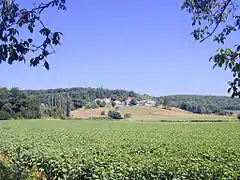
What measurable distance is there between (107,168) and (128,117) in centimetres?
9372

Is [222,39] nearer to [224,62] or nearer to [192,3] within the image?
[192,3]

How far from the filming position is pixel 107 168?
8461mm

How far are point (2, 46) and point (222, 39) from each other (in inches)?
126

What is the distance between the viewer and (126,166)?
830cm

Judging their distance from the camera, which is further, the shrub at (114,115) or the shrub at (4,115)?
the shrub at (114,115)

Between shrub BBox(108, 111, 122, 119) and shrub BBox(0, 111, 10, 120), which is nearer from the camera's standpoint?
shrub BBox(0, 111, 10, 120)

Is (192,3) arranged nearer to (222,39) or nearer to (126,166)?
(222,39)

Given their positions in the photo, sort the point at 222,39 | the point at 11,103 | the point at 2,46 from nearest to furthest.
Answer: the point at 2,46
the point at 222,39
the point at 11,103

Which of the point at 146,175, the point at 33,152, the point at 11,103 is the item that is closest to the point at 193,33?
the point at 146,175

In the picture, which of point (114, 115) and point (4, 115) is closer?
point (4, 115)

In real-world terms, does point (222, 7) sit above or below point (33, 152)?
above

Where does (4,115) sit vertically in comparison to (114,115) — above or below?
above

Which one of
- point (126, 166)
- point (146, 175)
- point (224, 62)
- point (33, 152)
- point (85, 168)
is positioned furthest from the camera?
point (33, 152)

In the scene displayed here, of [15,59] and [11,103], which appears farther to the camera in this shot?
[11,103]
